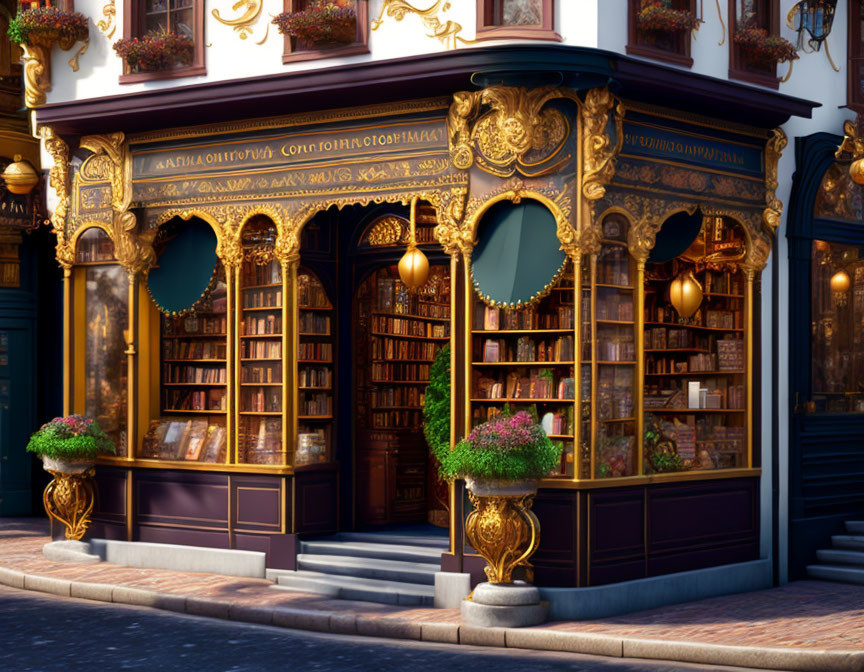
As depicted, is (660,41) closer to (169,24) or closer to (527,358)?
(527,358)

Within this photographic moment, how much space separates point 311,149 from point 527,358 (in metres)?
3.25

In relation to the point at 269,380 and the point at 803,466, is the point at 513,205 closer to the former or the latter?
the point at 269,380

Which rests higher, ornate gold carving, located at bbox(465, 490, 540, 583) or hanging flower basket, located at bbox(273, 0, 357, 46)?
hanging flower basket, located at bbox(273, 0, 357, 46)

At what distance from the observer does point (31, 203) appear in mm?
19672

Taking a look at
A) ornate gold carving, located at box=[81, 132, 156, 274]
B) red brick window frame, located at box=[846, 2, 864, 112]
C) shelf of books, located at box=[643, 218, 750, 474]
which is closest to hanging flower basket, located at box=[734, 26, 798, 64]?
red brick window frame, located at box=[846, 2, 864, 112]

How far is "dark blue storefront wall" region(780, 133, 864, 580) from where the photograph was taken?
15.4 meters

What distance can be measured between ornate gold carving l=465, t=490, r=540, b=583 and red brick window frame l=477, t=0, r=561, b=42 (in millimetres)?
4349

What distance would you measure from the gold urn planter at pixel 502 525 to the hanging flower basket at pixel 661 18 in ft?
15.2

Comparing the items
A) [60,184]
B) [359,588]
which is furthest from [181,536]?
[60,184]

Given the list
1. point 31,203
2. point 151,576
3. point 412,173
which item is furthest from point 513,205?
point 31,203

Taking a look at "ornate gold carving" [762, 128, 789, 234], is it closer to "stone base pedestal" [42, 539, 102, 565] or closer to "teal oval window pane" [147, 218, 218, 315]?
"teal oval window pane" [147, 218, 218, 315]

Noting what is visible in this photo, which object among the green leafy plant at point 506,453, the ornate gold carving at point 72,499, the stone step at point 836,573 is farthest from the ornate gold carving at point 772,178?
the ornate gold carving at point 72,499

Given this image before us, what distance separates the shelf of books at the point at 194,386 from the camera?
15.7 m

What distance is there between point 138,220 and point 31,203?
4.44 metres
